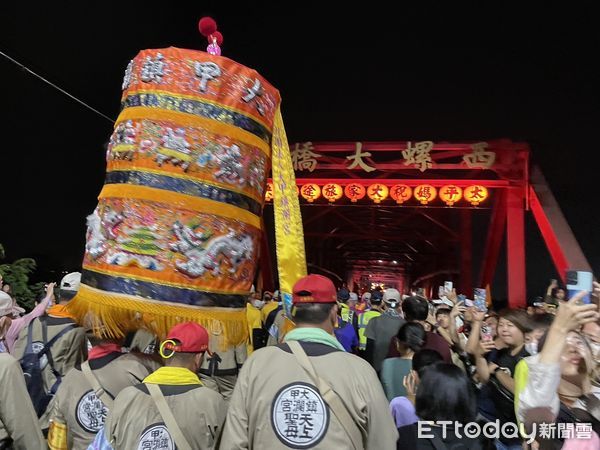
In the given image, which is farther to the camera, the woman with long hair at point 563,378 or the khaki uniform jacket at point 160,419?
the khaki uniform jacket at point 160,419

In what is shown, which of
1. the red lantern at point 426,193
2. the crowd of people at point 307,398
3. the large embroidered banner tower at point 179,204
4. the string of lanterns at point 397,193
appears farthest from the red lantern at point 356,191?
the large embroidered banner tower at point 179,204

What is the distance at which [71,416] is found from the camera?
270 centimetres

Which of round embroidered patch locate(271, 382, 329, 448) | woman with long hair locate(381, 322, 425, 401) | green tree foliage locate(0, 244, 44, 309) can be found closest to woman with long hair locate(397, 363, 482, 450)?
round embroidered patch locate(271, 382, 329, 448)

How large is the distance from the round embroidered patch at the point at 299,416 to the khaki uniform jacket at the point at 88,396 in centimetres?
106

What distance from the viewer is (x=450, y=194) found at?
45.1 ft

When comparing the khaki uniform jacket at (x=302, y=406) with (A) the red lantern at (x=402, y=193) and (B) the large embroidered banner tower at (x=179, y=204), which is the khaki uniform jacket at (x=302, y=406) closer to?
(B) the large embroidered banner tower at (x=179, y=204)

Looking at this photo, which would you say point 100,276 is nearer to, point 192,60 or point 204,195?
point 204,195

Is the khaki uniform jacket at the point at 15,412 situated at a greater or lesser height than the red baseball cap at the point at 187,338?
lesser

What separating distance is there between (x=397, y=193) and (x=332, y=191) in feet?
6.00

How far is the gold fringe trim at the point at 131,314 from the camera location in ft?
8.45

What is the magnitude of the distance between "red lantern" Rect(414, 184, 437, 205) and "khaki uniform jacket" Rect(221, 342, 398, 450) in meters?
12.2

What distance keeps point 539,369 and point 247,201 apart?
1.69 m

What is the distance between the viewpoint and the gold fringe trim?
8.45 feet

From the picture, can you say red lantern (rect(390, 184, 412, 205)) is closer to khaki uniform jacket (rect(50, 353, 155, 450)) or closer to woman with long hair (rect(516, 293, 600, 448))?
woman with long hair (rect(516, 293, 600, 448))
